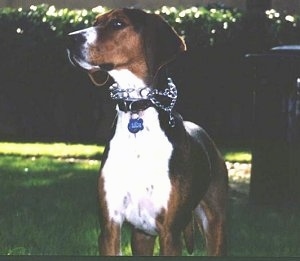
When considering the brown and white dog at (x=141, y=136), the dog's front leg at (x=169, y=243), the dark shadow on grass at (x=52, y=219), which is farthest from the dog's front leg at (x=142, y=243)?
the dark shadow on grass at (x=52, y=219)

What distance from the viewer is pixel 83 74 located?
28.0 feet

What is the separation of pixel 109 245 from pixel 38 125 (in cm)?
544

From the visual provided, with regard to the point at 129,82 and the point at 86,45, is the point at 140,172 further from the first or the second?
the point at 86,45

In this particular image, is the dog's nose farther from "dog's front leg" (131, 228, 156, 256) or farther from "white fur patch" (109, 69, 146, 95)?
"dog's front leg" (131, 228, 156, 256)

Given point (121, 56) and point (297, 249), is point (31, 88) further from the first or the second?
point (121, 56)

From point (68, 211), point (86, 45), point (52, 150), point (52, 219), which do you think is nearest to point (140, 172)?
point (86, 45)

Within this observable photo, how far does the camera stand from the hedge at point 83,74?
8.09m

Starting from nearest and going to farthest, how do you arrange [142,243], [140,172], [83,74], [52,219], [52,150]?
[140,172] < [142,243] < [52,219] < [52,150] < [83,74]

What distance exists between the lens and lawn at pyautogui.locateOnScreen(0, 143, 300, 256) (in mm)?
5223

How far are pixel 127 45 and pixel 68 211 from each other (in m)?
2.61

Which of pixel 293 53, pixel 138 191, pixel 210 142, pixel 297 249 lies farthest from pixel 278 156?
pixel 138 191

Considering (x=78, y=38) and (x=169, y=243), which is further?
(x=169, y=243)

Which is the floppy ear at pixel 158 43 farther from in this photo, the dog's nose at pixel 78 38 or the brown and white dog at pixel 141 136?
the dog's nose at pixel 78 38

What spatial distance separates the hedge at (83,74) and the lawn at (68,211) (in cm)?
45
